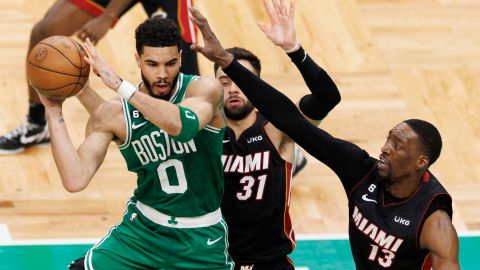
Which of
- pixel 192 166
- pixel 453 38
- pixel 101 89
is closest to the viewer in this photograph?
pixel 192 166

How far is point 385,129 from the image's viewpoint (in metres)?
10.1

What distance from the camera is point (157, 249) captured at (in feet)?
21.3

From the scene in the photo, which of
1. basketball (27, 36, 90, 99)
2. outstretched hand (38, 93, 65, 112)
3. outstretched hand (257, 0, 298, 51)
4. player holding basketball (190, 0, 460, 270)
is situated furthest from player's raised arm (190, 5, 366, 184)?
outstretched hand (38, 93, 65, 112)

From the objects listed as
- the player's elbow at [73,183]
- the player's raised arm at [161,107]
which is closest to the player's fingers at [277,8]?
the player's raised arm at [161,107]

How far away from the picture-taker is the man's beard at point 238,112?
700 cm

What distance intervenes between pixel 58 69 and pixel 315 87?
55.0 inches

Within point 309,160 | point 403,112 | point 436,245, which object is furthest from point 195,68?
point 436,245

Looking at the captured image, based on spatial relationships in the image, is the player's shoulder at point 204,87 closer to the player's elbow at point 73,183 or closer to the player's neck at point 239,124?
the player's neck at point 239,124

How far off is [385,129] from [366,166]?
3.63m

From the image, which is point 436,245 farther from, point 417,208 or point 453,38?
point 453,38

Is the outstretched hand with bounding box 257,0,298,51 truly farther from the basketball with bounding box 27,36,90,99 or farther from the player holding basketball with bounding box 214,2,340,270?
the basketball with bounding box 27,36,90,99

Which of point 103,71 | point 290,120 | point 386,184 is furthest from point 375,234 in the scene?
point 103,71

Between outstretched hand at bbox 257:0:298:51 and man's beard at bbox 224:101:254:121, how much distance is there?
0.69m

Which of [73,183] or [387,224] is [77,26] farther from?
[387,224]
